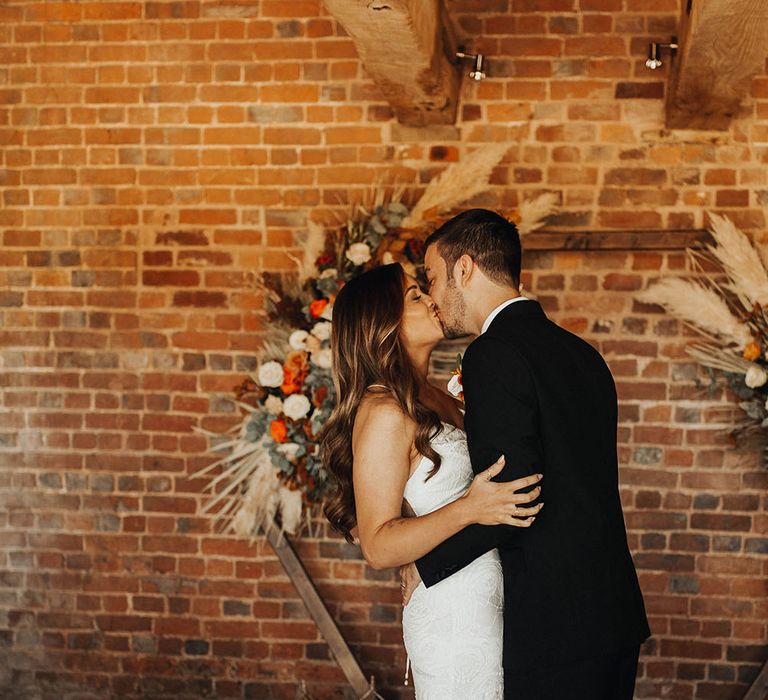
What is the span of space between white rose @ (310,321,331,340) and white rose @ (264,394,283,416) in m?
0.28

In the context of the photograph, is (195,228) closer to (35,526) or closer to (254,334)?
(254,334)

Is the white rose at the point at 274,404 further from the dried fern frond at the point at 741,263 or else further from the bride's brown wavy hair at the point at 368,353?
the dried fern frond at the point at 741,263

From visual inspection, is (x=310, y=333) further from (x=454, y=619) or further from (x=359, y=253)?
(x=454, y=619)

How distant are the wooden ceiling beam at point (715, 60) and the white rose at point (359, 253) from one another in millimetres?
1211

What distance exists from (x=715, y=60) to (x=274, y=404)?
1853mm

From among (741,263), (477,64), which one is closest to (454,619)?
(741,263)

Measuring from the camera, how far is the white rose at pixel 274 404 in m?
3.00

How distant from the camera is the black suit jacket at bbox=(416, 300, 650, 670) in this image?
1818 mm

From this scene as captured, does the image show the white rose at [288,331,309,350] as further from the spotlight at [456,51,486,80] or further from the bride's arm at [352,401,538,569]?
the spotlight at [456,51,486,80]

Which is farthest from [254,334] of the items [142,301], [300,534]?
[300,534]

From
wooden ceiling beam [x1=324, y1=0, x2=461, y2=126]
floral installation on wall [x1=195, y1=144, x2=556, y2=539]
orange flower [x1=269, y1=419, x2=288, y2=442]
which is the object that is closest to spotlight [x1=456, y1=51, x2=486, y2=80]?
wooden ceiling beam [x1=324, y1=0, x2=461, y2=126]

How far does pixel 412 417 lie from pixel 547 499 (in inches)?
16.9

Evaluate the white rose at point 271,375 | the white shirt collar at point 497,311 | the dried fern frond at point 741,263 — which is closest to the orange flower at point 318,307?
the white rose at point 271,375

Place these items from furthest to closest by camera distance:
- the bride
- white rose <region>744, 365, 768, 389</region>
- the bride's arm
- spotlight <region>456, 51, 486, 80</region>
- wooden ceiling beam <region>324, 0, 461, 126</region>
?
1. spotlight <region>456, 51, 486, 80</region>
2. white rose <region>744, 365, 768, 389</region>
3. wooden ceiling beam <region>324, 0, 461, 126</region>
4. the bride
5. the bride's arm
